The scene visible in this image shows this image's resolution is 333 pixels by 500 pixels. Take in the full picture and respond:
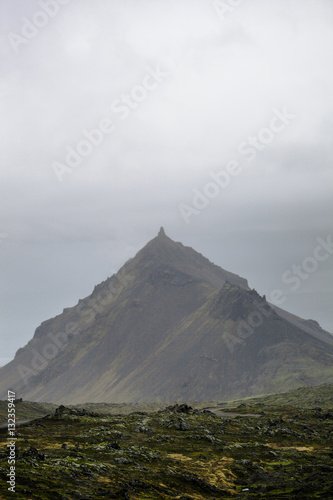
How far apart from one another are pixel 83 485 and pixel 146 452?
1948cm

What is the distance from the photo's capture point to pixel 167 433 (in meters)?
87.2

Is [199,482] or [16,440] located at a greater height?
[16,440]

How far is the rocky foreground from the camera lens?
49.4m

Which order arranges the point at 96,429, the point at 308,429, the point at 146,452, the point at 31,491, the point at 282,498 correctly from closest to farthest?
1. the point at 31,491
2. the point at 282,498
3. the point at 146,452
4. the point at 96,429
5. the point at 308,429

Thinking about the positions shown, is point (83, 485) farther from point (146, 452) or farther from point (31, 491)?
point (146, 452)

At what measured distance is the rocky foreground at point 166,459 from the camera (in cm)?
4941

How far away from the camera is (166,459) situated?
65625mm

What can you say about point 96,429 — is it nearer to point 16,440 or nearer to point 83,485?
point 16,440

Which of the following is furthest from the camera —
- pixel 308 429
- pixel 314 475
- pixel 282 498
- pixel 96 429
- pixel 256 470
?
pixel 308 429

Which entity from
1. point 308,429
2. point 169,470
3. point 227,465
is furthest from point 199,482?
point 308,429

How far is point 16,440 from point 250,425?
4964 centimetres

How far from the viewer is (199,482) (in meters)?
56.2

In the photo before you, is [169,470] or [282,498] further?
[169,470]

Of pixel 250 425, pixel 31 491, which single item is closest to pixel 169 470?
pixel 31 491
